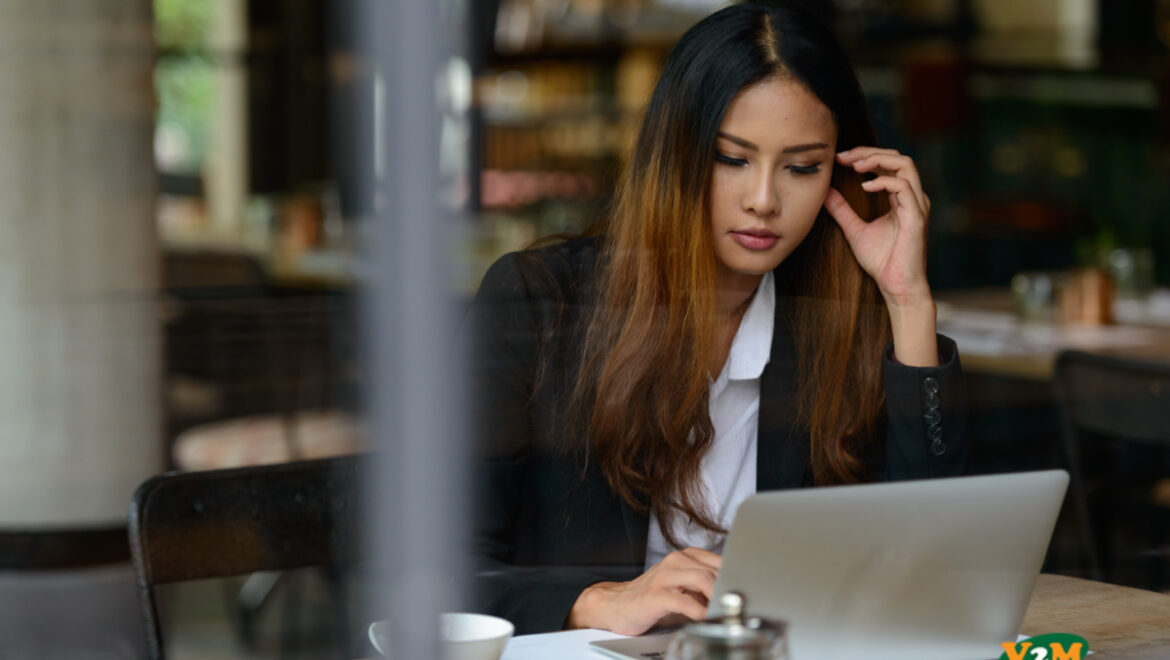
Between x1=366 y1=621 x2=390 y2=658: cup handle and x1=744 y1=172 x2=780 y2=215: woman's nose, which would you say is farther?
x1=744 y1=172 x2=780 y2=215: woman's nose

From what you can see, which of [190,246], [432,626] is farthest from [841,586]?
[190,246]

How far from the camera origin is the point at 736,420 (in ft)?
4.89

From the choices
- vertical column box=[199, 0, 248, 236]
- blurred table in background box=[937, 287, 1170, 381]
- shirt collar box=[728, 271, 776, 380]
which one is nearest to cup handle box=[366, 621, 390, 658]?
shirt collar box=[728, 271, 776, 380]

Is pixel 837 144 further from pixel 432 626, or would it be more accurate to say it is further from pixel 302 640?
pixel 302 640

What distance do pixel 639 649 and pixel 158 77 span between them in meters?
2.32

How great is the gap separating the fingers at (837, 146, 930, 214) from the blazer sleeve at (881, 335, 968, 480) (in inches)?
5.9

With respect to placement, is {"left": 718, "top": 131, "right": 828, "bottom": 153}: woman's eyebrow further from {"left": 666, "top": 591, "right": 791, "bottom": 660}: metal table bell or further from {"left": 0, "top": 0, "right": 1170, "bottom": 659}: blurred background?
{"left": 666, "top": 591, "right": 791, "bottom": 660}: metal table bell

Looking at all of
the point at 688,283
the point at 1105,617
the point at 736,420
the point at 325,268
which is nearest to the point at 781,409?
the point at 736,420

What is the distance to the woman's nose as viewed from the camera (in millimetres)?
1431

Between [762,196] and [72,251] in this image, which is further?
[72,251]

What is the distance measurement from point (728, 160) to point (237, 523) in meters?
0.66

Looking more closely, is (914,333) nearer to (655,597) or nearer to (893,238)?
(893,238)

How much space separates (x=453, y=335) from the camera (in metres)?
0.87

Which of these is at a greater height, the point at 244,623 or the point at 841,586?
the point at 841,586
